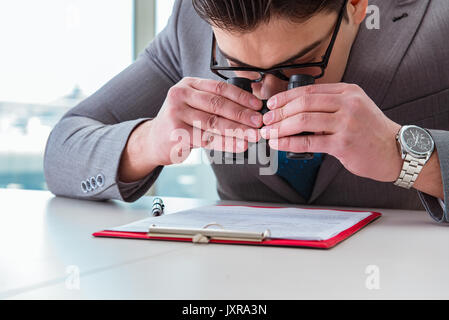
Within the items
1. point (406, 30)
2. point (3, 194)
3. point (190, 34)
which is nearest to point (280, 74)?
point (406, 30)

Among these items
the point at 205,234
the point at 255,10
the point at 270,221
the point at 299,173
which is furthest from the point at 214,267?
the point at 299,173

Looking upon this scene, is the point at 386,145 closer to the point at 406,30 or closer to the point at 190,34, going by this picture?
the point at 406,30

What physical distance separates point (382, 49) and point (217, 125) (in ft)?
1.73

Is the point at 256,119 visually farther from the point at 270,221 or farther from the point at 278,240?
the point at 278,240

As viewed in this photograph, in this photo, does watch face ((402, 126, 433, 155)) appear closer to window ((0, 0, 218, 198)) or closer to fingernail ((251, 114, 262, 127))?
fingernail ((251, 114, 262, 127))

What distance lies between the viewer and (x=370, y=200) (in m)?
1.45

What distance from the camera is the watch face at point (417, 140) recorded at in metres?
1.06

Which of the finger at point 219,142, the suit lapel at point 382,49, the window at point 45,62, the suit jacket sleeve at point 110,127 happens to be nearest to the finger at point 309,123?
the finger at point 219,142

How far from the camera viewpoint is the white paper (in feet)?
2.91

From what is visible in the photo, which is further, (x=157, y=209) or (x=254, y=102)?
(x=157, y=209)

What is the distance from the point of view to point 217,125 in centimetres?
112

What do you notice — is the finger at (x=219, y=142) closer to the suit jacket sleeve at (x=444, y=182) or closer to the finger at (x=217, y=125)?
the finger at (x=217, y=125)
